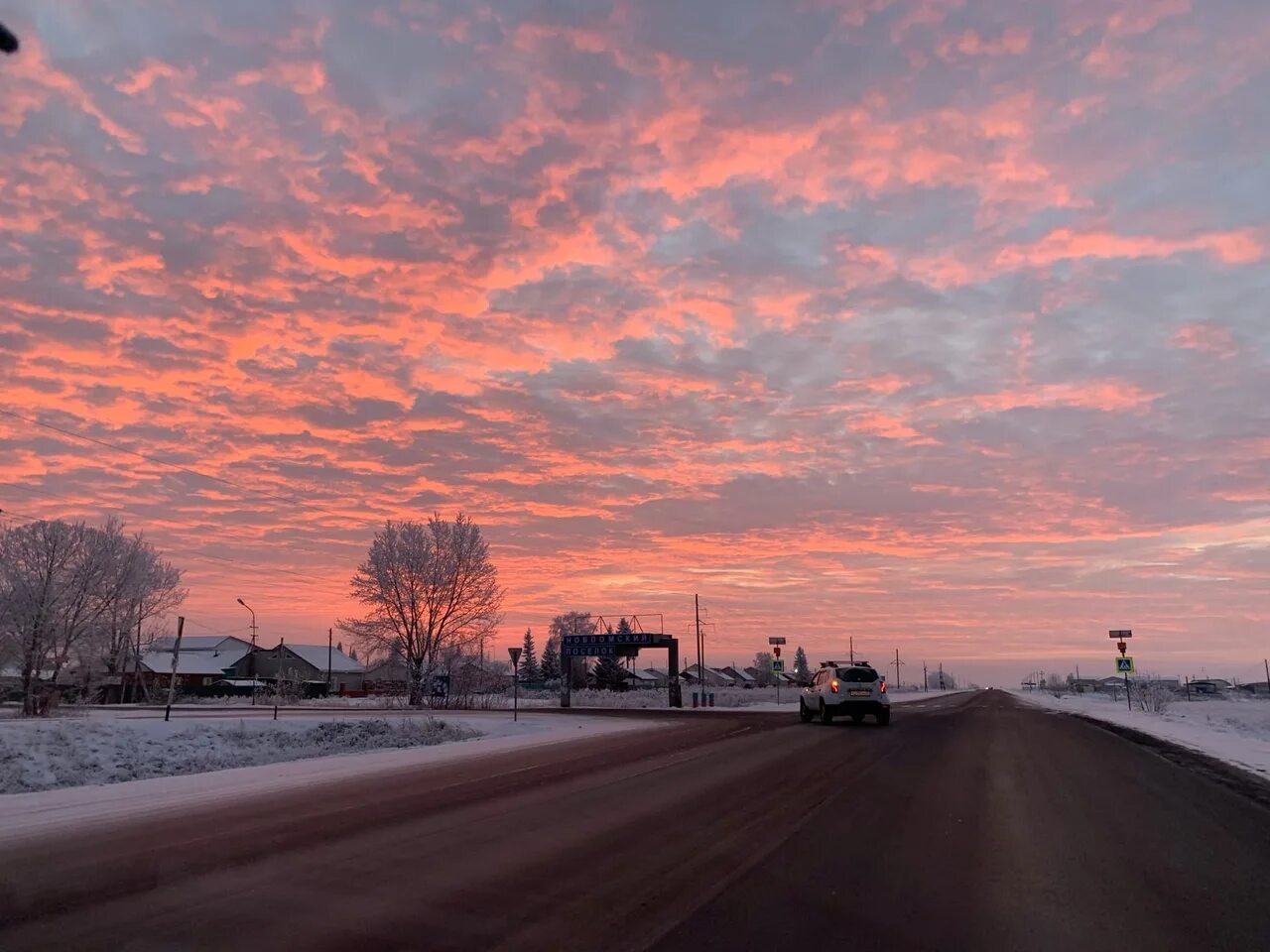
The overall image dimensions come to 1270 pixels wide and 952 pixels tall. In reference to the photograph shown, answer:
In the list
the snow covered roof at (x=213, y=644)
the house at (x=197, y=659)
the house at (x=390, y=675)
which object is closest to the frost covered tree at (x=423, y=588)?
the house at (x=390, y=675)

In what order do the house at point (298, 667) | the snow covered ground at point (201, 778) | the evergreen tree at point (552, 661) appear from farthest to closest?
the evergreen tree at point (552, 661), the house at point (298, 667), the snow covered ground at point (201, 778)

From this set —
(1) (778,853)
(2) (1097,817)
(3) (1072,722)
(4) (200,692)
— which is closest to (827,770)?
(2) (1097,817)

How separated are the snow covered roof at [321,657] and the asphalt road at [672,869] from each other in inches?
4300

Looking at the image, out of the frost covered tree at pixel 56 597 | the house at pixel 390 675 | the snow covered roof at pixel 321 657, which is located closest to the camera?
the frost covered tree at pixel 56 597

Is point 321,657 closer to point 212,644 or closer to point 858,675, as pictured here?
point 212,644

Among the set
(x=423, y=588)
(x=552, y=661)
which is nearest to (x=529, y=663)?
(x=552, y=661)

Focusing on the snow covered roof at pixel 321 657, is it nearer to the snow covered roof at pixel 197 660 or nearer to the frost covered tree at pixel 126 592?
the snow covered roof at pixel 197 660

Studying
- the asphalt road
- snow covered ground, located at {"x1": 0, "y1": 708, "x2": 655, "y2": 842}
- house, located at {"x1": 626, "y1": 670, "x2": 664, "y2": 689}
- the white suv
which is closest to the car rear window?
the white suv

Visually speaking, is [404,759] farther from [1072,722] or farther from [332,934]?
[1072,722]

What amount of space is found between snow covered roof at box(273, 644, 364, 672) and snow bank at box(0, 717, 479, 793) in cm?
9445

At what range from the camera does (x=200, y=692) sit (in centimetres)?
9356

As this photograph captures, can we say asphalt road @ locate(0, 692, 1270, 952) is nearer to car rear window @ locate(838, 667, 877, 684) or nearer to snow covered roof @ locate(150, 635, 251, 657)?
car rear window @ locate(838, 667, 877, 684)

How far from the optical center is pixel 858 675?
105 ft

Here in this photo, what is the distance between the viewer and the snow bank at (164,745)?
17.4 metres
